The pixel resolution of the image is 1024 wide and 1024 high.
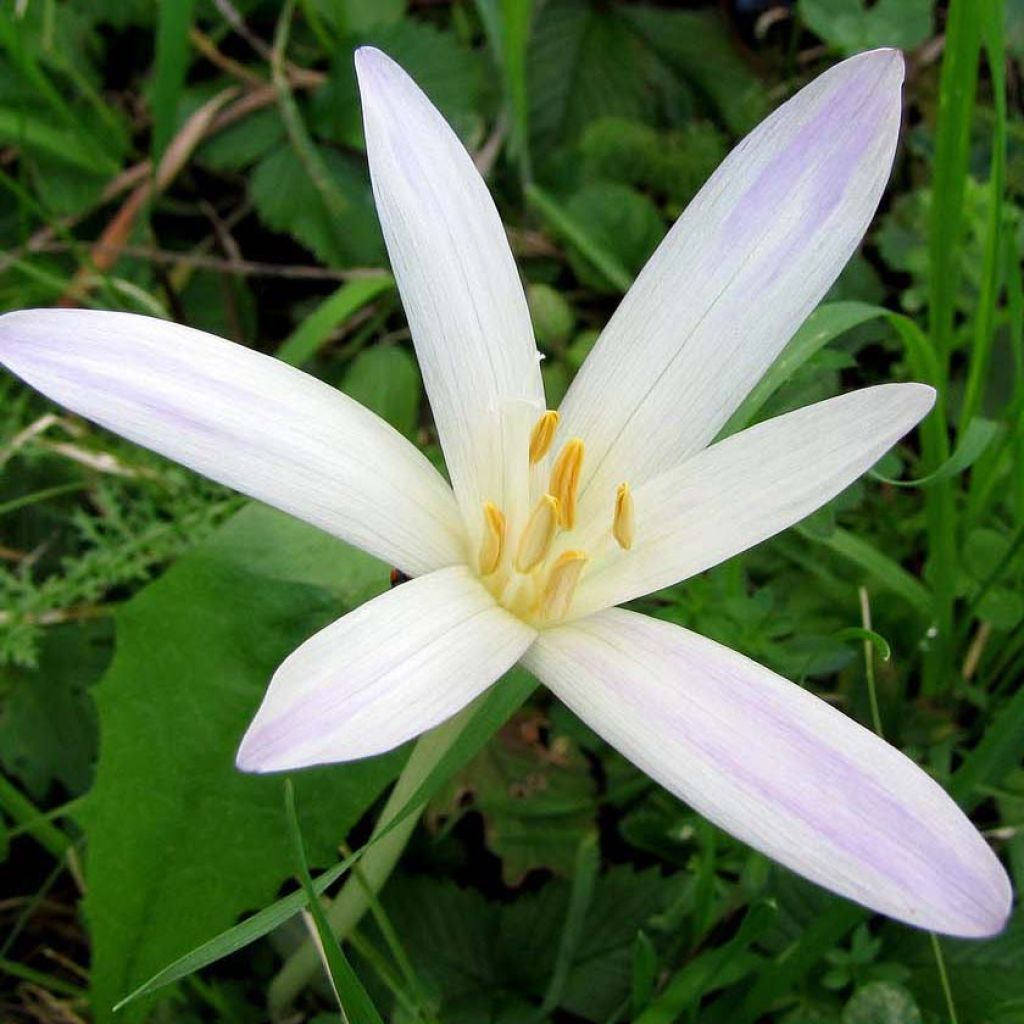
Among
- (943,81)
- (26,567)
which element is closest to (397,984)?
(26,567)

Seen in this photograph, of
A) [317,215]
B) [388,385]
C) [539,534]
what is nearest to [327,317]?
[388,385]

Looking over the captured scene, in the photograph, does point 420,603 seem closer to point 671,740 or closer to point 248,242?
point 671,740

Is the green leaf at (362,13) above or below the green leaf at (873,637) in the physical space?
above

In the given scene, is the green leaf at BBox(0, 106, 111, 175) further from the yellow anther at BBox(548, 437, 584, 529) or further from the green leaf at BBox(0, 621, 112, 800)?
the yellow anther at BBox(548, 437, 584, 529)

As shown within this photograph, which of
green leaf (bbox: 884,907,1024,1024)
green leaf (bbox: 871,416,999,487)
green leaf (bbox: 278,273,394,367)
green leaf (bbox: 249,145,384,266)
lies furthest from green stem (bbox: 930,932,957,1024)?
green leaf (bbox: 249,145,384,266)

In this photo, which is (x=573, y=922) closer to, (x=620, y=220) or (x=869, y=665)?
(x=869, y=665)

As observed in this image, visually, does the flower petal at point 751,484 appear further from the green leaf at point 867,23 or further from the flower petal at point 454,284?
the green leaf at point 867,23

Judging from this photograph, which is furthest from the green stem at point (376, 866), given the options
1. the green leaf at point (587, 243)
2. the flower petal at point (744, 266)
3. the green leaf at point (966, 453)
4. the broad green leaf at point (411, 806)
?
the green leaf at point (587, 243)
